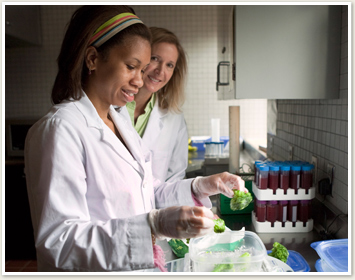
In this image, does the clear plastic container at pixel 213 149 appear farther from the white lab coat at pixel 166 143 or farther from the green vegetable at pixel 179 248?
the green vegetable at pixel 179 248

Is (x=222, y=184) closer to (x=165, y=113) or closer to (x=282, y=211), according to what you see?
(x=282, y=211)

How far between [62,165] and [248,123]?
12.2ft

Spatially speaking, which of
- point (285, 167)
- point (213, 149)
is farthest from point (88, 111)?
point (213, 149)

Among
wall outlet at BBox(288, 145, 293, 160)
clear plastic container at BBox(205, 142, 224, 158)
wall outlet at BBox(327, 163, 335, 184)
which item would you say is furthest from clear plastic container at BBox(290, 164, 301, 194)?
clear plastic container at BBox(205, 142, 224, 158)

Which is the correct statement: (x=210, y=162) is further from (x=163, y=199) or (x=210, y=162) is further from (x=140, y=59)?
(x=140, y=59)

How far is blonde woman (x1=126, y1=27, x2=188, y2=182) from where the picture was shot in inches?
75.6

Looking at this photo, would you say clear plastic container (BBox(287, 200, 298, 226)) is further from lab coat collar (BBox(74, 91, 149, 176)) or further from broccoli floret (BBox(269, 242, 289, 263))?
lab coat collar (BBox(74, 91, 149, 176))

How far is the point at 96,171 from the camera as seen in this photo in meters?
0.97

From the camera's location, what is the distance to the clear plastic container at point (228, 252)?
1015mm

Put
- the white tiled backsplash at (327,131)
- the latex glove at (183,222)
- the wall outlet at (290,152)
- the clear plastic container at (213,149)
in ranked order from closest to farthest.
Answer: the latex glove at (183,222) → the white tiled backsplash at (327,131) → the wall outlet at (290,152) → the clear plastic container at (213,149)

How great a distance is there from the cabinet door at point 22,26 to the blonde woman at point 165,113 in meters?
2.19

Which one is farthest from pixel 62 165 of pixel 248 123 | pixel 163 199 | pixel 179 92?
pixel 248 123

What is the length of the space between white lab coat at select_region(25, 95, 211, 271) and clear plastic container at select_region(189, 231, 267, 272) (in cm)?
20

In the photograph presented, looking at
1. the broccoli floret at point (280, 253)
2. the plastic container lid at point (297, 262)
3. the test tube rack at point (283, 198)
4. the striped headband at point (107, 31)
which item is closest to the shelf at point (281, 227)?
the test tube rack at point (283, 198)
